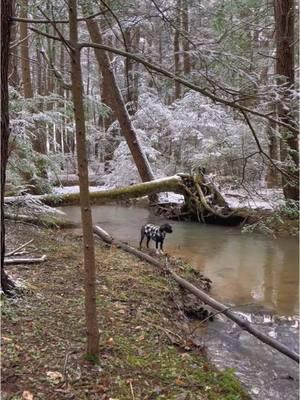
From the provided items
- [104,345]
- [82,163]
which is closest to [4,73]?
[82,163]

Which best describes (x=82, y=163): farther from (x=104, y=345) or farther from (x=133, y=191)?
(x=133, y=191)

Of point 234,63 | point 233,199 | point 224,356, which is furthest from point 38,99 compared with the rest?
point 233,199

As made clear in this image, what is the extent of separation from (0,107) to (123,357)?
80.2 inches

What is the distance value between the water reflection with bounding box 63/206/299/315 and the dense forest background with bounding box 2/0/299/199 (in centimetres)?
119

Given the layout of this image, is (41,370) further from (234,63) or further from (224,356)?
(234,63)

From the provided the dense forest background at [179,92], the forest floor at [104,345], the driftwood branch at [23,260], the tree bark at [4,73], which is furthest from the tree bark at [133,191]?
the tree bark at [4,73]

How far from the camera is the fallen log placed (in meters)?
3.92

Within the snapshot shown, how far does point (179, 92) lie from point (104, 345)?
44.0 feet

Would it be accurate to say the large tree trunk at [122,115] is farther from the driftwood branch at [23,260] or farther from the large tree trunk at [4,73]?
the large tree trunk at [4,73]

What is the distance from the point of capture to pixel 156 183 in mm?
9547

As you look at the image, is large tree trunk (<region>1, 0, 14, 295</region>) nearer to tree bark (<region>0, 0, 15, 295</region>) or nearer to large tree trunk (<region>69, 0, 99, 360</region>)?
tree bark (<region>0, 0, 15, 295</region>)

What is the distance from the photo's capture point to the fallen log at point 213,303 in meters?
3.92

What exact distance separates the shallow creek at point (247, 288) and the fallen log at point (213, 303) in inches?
7.9

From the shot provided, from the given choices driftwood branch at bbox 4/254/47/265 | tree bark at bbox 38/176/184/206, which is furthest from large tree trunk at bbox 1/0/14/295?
tree bark at bbox 38/176/184/206
